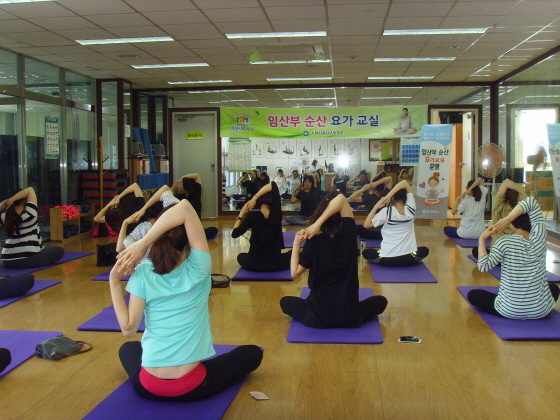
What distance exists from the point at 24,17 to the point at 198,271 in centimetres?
462

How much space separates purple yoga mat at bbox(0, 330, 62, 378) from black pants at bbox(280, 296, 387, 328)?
5.57 ft

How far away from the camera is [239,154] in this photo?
11281 mm

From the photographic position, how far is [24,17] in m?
5.88

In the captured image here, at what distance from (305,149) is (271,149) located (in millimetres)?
689

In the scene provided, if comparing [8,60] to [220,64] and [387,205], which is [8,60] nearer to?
[220,64]

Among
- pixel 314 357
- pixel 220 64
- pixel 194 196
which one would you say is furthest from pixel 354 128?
pixel 314 357

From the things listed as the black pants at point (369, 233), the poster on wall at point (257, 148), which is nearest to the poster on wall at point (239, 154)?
the poster on wall at point (257, 148)

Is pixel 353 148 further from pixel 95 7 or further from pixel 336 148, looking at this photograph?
pixel 95 7

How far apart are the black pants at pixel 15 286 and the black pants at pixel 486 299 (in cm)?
396

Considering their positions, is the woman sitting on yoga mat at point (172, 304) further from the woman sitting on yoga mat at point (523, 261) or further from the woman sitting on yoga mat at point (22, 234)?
A: the woman sitting on yoga mat at point (22, 234)

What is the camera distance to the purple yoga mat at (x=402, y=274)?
5.58 m

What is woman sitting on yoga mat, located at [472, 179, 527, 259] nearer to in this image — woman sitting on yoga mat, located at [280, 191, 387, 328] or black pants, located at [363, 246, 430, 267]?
black pants, located at [363, 246, 430, 267]

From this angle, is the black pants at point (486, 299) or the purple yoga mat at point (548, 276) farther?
the purple yoga mat at point (548, 276)

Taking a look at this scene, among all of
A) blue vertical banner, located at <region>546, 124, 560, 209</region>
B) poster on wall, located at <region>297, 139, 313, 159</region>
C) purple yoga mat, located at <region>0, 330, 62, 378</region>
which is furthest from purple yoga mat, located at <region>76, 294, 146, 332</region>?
poster on wall, located at <region>297, 139, 313, 159</region>
